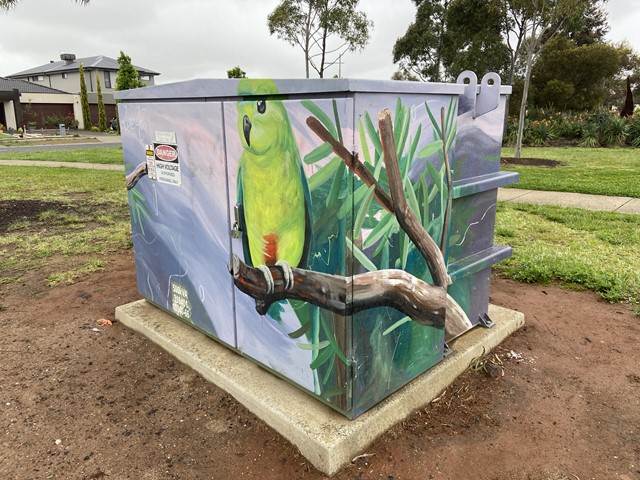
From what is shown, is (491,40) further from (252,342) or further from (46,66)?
(46,66)

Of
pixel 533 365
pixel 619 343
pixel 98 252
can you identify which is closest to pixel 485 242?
pixel 533 365

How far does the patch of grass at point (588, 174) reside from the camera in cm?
929

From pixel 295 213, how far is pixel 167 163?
48.5 inches

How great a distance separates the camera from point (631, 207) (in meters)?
7.76

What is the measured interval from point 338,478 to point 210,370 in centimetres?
107

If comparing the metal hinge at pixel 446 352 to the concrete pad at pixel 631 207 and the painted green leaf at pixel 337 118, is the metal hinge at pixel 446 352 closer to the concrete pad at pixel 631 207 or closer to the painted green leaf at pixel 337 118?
the painted green leaf at pixel 337 118

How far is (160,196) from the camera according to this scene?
3361 mm

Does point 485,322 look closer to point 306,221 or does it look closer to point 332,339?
point 332,339

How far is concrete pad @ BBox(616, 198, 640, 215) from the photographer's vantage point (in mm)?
7491

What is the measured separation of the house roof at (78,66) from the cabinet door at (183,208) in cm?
5741

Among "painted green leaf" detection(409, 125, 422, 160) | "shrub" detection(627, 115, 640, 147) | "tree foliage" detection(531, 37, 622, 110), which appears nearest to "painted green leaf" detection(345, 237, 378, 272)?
"painted green leaf" detection(409, 125, 422, 160)

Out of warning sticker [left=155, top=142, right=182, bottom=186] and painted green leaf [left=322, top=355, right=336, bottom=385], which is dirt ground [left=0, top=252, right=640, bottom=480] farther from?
warning sticker [left=155, top=142, right=182, bottom=186]

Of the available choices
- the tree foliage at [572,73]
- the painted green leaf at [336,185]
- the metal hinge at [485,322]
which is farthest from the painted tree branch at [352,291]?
the tree foliage at [572,73]

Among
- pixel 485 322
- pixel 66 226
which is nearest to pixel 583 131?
pixel 66 226
